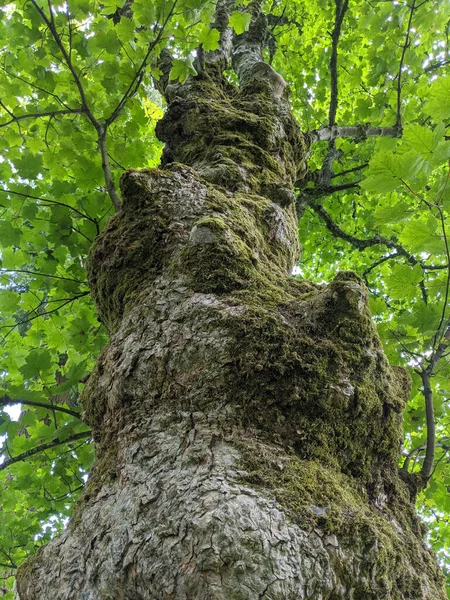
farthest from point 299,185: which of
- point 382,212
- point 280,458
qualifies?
point 280,458

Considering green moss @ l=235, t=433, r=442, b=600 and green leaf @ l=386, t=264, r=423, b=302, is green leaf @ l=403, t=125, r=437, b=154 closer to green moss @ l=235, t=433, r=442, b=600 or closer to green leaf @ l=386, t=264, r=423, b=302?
green leaf @ l=386, t=264, r=423, b=302

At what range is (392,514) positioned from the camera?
1223mm

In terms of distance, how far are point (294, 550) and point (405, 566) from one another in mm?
417

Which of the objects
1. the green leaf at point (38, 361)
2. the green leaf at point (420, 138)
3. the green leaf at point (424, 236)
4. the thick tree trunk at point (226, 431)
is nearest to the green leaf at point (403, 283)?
the green leaf at point (424, 236)

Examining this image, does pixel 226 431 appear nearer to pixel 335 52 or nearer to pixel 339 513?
pixel 339 513

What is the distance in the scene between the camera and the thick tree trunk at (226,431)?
88 cm

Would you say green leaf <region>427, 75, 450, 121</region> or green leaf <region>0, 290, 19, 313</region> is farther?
green leaf <region>0, 290, 19, 313</region>

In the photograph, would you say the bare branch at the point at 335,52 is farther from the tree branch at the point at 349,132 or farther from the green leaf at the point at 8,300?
the green leaf at the point at 8,300

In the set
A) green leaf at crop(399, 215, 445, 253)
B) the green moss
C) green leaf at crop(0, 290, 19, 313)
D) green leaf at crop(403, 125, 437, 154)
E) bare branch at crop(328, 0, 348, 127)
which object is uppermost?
bare branch at crop(328, 0, 348, 127)

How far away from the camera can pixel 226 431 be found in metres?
1.09

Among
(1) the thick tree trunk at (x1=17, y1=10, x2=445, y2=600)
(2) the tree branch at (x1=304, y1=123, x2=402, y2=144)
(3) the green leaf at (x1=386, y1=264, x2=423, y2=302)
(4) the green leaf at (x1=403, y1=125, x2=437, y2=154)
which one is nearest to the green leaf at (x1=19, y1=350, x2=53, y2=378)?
(1) the thick tree trunk at (x1=17, y1=10, x2=445, y2=600)

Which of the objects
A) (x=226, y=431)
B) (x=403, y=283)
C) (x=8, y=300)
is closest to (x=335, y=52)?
(x=403, y=283)

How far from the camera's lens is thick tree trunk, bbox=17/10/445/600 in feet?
2.90

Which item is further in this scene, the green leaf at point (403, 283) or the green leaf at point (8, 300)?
the green leaf at point (8, 300)
